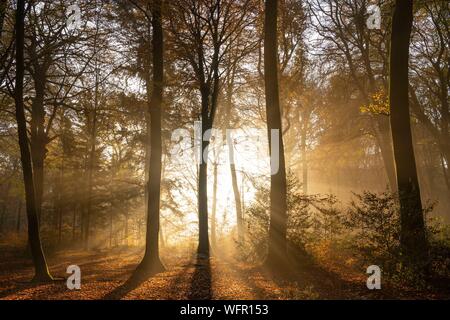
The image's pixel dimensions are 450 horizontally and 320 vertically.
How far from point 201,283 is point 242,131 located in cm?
1513

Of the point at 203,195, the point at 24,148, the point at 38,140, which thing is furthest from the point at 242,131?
the point at 24,148

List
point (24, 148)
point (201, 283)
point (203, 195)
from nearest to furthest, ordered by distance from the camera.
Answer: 1. point (201, 283)
2. point (24, 148)
3. point (203, 195)

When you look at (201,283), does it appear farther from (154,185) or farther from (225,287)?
(154,185)

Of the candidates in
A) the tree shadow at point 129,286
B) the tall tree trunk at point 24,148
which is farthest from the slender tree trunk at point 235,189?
the tall tree trunk at point 24,148

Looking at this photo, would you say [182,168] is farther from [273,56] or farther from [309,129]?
[273,56]

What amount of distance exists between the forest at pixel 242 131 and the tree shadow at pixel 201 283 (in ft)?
0.22

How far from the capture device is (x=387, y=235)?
897 cm

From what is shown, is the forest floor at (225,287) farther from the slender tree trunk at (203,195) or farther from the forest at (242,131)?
the slender tree trunk at (203,195)

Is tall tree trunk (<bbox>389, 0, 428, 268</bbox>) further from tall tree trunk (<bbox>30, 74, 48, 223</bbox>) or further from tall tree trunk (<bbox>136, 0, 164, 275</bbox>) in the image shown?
tall tree trunk (<bbox>30, 74, 48, 223</bbox>)

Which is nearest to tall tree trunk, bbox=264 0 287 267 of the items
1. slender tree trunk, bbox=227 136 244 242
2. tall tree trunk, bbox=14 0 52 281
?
tall tree trunk, bbox=14 0 52 281

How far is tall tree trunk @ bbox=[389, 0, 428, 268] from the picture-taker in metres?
8.41

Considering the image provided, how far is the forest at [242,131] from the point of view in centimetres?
912

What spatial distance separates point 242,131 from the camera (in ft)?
79.3

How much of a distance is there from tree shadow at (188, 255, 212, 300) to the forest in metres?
0.07
